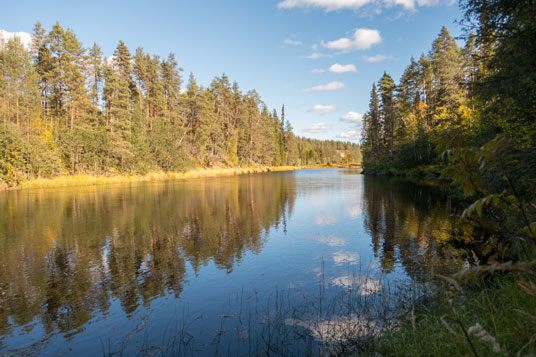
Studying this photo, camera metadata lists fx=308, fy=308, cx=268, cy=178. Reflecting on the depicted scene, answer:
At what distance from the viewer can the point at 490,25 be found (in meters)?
9.28

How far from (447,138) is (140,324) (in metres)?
6.77

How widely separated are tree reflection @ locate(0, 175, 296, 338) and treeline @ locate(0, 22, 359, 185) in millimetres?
20259

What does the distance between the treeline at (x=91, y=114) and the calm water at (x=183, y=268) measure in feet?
76.8

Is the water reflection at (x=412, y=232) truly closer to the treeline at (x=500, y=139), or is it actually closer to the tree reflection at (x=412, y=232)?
the tree reflection at (x=412, y=232)

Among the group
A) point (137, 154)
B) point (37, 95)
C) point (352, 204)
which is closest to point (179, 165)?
point (137, 154)

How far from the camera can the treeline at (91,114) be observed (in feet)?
124

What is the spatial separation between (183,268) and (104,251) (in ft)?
12.8

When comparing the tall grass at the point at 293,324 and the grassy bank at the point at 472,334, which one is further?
the tall grass at the point at 293,324

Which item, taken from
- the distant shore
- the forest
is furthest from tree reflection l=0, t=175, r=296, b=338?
the distant shore

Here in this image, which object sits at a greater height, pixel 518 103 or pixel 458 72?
pixel 458 72

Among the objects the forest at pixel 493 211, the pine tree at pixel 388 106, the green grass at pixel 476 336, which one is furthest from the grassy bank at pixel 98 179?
the green grass at pixel 476 336

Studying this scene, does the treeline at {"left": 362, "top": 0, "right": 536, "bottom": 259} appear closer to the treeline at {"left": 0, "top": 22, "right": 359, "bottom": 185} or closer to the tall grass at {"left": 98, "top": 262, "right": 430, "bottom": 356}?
the tall grass at {"left": 98, "top": 262, "right": 430, "bottom": 356}

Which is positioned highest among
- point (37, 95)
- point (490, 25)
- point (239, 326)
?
point (37, 95)

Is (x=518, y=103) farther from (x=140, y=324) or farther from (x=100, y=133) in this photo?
(x=100, y=133)
